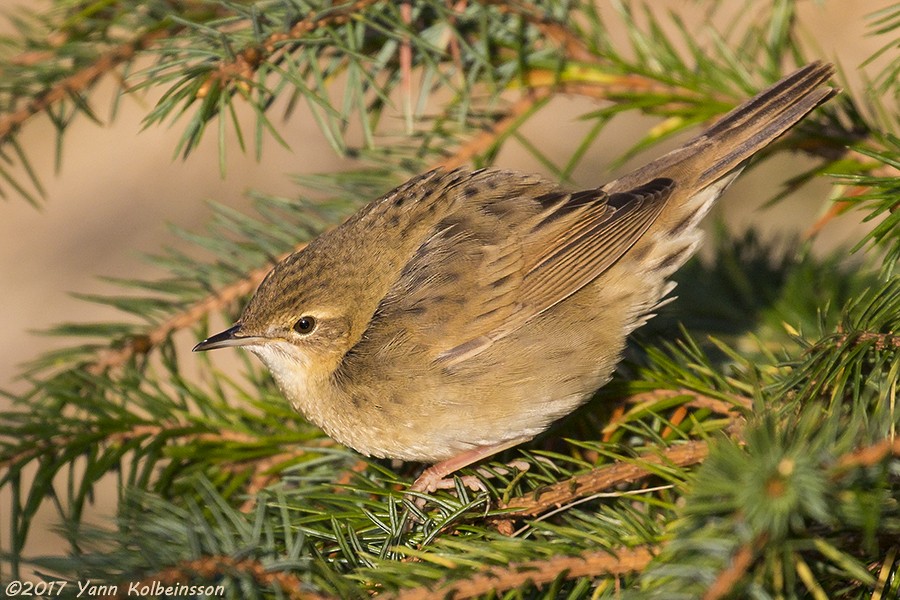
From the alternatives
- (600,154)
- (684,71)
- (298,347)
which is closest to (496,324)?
(298,347)

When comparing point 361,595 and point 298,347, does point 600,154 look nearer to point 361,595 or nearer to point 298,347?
point 298,347

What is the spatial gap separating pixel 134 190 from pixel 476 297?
19.1ft

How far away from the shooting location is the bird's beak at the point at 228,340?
328 centimetres

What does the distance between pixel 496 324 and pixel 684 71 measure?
1.20 metres

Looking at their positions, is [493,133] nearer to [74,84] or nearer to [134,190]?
[74,84]

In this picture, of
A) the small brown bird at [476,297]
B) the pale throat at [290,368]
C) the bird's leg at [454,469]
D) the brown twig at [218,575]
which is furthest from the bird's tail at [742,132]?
the brown twig at [218,575]

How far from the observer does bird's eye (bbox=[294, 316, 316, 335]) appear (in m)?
3.48

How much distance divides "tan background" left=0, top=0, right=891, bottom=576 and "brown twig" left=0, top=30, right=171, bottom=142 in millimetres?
4247

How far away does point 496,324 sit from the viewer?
330 cm

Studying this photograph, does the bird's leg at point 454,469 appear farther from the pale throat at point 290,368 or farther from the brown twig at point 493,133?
the brown twig at point 493,133

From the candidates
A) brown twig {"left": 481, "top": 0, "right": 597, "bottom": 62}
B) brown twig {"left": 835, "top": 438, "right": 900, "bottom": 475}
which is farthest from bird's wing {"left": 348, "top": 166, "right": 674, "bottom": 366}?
brown twig {"left": 835, "top": 438, "right": 900, "bottom": 475}

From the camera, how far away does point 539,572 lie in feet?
6.33

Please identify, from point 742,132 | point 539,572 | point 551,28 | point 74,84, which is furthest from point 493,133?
point 539,572

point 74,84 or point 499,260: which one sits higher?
point 74,84
